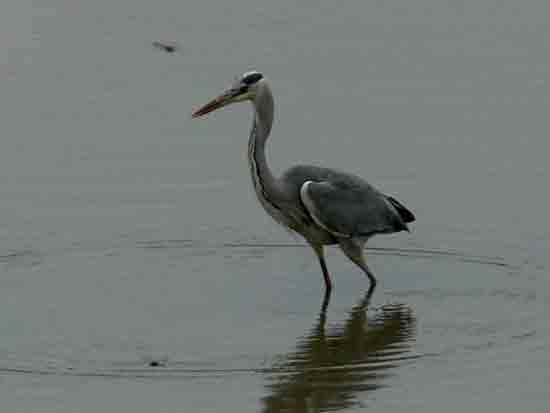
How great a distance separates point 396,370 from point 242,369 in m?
0.92

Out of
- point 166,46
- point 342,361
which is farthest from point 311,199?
point 166,46

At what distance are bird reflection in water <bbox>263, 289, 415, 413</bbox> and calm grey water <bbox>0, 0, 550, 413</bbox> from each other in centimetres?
2

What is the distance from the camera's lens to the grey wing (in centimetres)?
1203

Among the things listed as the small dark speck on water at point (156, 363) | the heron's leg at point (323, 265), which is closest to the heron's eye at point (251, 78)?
the heron's leg at point (323, 265)

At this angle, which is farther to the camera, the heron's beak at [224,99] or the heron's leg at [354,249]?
the heron's leg at [354,249]

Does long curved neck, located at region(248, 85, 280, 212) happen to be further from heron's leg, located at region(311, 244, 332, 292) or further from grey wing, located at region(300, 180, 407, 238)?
heron's leg, located at region(311, 244, 332, 292)

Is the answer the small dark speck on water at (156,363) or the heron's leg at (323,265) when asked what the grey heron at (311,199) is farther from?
the small dark speck on water at (156,363)

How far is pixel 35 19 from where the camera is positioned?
61.4 feet

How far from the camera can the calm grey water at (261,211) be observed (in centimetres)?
994

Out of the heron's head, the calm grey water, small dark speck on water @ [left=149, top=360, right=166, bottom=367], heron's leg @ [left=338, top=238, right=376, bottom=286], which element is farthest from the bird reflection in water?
the heron's head

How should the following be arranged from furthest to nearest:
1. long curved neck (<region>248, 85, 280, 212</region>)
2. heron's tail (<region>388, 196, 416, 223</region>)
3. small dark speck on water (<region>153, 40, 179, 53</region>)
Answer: small dark speck on water (<region>153, 40, 179, 53</region>), heron's tail (<region>388, 196, 416, 223</region>), long curved neck (<region>248, 85, 280, 212</region>)

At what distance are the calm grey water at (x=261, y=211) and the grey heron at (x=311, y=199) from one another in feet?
1.11

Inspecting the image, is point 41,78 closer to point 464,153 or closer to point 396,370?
point 464,153

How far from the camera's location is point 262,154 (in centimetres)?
1198
